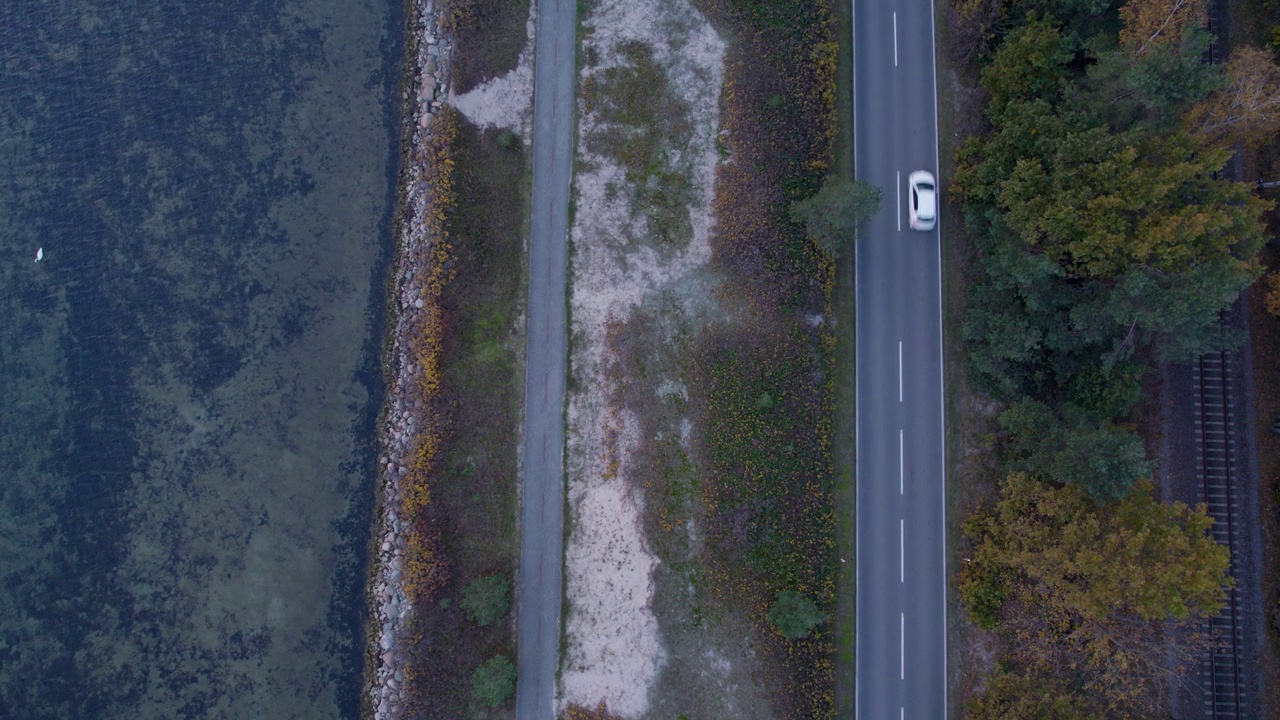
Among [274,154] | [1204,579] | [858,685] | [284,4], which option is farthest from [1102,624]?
[284,4]

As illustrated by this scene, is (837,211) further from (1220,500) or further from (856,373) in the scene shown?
(1220,500)

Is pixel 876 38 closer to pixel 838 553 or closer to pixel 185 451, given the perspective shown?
pixel 838 553

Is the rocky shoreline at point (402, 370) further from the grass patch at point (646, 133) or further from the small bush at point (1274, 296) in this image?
the small bush at point (1274, 296)

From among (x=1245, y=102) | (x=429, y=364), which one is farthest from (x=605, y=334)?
(x=1245, y=102)

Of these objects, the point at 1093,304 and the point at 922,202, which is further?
the point at 922,202

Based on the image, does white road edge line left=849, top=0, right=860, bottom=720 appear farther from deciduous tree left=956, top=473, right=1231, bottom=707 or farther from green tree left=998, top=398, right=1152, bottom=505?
green tree left=998, top=398, right=1152, bottom=505
